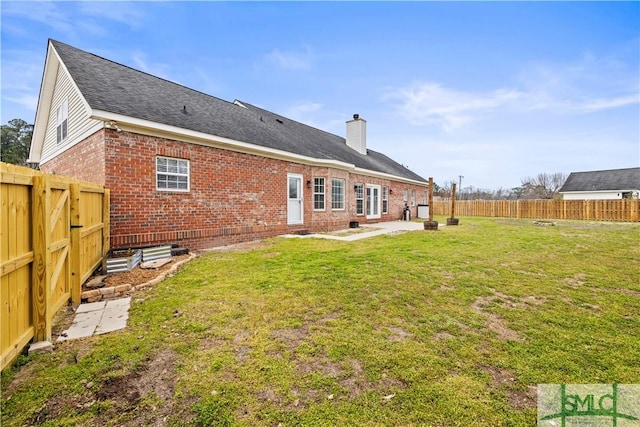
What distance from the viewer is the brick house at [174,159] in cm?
672

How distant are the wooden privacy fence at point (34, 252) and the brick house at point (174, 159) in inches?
112

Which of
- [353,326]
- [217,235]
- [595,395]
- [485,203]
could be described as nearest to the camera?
[595,395]

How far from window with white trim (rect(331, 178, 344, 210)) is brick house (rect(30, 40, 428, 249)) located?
51mm

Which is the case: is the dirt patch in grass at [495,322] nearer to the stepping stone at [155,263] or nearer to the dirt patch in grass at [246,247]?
the dirt patch in grass at [246,247]

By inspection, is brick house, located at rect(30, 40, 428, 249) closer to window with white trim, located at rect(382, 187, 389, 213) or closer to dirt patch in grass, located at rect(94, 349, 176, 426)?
window with white trim, located at rect(382, 187, 389, 213)

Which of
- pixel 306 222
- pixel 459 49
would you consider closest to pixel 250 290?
pixel 306 222

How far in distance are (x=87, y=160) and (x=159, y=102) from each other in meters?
2.60

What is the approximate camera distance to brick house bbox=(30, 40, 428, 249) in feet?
22.1

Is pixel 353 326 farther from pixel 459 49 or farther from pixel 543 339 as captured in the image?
pixel 459 49

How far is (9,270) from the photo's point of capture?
2336mm

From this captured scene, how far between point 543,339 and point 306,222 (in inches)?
365

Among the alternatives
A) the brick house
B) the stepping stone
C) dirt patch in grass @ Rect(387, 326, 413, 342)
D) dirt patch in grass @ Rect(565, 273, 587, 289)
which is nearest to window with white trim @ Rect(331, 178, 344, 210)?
the brick house

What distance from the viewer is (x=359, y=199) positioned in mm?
15523

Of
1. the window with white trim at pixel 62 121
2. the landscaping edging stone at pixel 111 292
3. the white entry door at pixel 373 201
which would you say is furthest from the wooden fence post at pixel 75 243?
the white entry door at pixel 373 201
